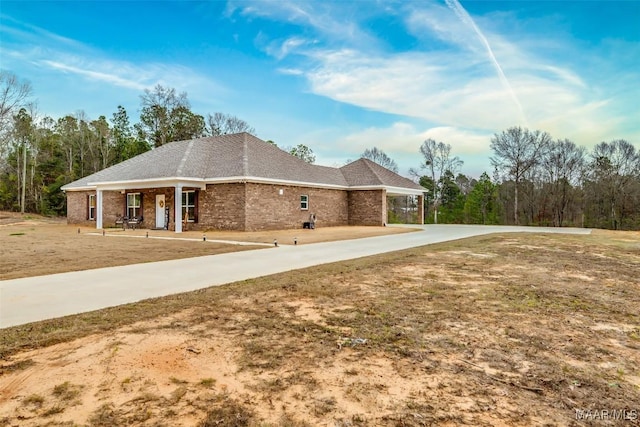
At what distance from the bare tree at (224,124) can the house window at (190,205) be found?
1127 inches

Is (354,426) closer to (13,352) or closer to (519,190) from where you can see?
(13,352)

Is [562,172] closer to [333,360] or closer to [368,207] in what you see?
[368,207]

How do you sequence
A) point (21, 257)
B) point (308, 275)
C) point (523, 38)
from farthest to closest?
point (523, 38)
point (21, 257)
point (308, 275)

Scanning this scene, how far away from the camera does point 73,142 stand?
43.5m

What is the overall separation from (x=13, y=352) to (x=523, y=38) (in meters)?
19.3

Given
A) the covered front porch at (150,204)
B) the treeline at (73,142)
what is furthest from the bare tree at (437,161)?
the covered front porch at (150,204)

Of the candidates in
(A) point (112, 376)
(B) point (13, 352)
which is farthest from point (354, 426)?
(B) point (13, 352)

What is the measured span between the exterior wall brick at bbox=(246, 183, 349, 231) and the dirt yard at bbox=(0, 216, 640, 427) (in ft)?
46.2

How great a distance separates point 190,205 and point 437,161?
33.8m

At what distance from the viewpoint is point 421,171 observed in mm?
47156

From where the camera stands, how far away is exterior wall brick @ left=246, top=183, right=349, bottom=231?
793 inches

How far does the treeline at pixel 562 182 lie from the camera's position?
35250 millimetres

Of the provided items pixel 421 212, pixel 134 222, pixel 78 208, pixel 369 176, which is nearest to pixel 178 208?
pixel 134 222

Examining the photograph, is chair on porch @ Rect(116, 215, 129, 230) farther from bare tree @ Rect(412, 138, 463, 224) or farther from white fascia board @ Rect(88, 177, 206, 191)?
bare tree @ Rect(412, 138, 463, 224)
